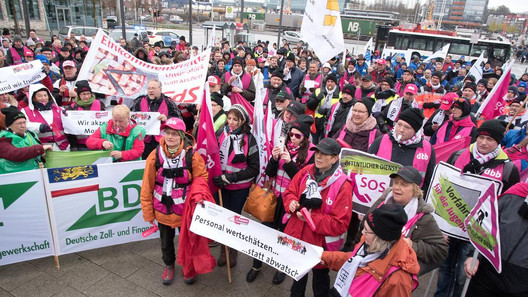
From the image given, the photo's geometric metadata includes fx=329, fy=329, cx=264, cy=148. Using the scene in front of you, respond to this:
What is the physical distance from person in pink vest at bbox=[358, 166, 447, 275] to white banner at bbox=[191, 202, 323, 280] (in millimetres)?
805

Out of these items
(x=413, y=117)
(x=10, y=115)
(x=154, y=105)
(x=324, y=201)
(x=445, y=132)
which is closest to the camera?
(x=324, y=201)

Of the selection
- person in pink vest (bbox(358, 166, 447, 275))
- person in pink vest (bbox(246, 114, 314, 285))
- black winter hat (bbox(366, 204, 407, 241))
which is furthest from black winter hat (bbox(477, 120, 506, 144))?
black winter hat (bbox(366, 204, 407, 241))

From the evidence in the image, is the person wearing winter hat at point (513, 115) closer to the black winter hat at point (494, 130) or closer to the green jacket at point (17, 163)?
the black winter hat at point (494, 130)

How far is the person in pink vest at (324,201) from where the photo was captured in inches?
122

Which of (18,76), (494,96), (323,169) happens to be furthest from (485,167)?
(18,76)

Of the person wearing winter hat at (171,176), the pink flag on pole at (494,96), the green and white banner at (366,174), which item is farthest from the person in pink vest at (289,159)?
the pink flag on pole at (494,96)

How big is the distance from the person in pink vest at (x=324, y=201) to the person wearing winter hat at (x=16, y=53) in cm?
1203

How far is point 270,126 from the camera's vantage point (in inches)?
170

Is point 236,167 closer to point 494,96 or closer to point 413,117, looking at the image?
point 413,117

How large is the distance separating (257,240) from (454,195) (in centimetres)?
200

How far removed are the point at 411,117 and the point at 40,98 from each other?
523 centimetres

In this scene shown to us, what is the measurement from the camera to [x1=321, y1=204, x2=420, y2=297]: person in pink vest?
222cm

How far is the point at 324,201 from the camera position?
3.15 meters

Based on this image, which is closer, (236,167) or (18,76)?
(236,167)
